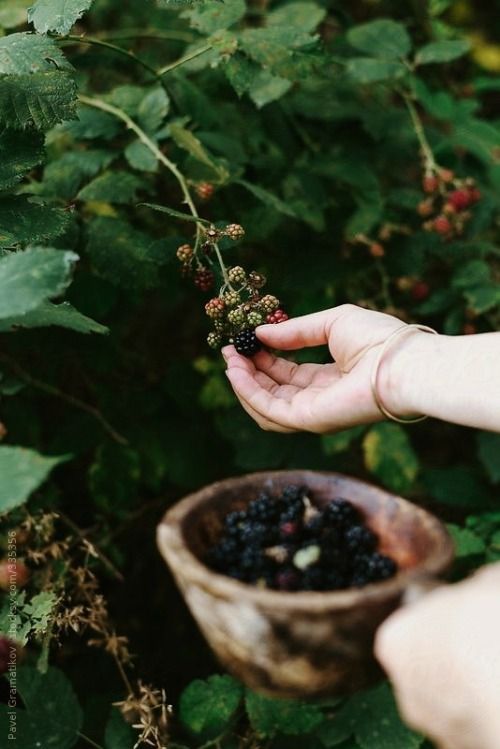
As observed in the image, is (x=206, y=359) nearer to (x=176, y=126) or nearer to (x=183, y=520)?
(x=176, y=126)

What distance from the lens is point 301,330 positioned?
4.73 feet

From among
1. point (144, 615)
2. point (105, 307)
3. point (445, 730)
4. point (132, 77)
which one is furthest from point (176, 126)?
point (144, 615)

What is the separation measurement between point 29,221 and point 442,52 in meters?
1.40

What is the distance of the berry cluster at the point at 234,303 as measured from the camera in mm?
1368

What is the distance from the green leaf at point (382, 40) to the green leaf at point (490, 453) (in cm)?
114

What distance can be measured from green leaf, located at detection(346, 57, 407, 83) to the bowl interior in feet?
4.15

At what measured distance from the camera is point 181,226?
210cm

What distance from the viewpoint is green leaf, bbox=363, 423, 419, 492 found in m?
2.10

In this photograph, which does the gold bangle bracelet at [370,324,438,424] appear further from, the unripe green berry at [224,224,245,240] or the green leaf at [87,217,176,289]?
the green leaf at [87,217,176,289]

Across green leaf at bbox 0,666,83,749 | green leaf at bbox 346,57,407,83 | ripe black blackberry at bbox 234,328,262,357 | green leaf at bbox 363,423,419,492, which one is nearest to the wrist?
ripe black blackberry at bbox 234,328,262,357

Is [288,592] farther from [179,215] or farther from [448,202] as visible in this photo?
[448,202]

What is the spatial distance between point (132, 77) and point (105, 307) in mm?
875

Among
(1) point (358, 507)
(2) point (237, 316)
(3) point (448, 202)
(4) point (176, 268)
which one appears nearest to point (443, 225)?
(3) point (448, 202)

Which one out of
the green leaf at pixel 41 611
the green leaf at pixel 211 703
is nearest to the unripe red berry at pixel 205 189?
the green leaf at pixel 41 611
